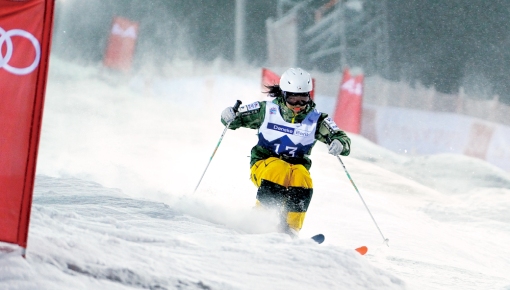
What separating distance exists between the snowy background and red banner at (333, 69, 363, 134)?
39cm

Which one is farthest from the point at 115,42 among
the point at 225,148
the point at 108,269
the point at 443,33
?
the point at 108,269

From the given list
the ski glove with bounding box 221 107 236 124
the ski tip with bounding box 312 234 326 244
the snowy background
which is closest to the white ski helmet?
the ski glove with bounding box 221 107 236 124

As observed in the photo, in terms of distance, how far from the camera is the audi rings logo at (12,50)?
2.45 m

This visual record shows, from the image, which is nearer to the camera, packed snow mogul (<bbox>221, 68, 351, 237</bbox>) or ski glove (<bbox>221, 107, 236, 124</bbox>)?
packed snow mogul (<bbox>221, 68, 351, 237</bbox>)

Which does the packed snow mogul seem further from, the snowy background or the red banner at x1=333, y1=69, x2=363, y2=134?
the red banner at x1=333, y1=69, x2=363, y2=134

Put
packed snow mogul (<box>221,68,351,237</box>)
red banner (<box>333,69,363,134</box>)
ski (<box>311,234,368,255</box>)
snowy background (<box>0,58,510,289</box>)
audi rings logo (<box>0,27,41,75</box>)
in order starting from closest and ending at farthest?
audi rings logo (<box>0,27,41,75</box>), snowy background (<box>0,58,510,289</box>), ski (<box>311,234,368,255</box>), packed snow mogul (<box>221,68,351,237</box>), red banner (<box>333,69,363,134</box>)

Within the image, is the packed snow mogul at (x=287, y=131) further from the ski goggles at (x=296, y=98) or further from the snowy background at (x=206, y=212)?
the snowy background at (x=206, y=212)

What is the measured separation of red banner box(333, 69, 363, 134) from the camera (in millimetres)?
14047

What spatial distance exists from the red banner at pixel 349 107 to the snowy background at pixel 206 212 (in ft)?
1.27

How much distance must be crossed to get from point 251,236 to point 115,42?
45.2 ft

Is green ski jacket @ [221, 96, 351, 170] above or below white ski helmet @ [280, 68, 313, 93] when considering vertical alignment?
below

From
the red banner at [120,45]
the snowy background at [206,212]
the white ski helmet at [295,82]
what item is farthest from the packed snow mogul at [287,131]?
the red banner at [120,45]

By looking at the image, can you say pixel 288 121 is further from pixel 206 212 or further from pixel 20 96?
pixel 20 96

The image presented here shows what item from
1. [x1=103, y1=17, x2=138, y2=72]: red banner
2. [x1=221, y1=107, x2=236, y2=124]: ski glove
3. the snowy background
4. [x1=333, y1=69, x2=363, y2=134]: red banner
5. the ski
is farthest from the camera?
[x1=103, y1=17, x2=138, y2=72]: red banner
